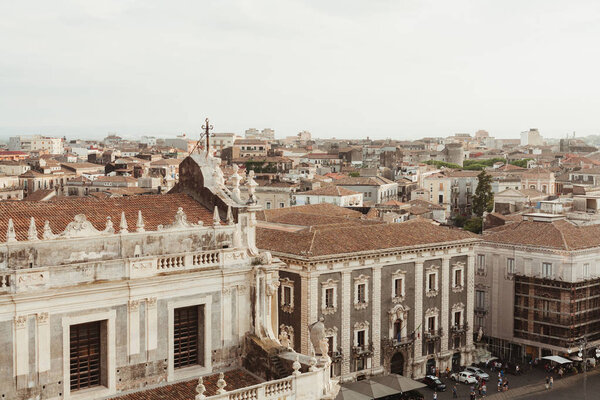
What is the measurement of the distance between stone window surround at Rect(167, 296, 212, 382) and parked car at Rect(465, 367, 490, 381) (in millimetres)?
35099

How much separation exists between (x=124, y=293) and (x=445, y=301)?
37448 mm

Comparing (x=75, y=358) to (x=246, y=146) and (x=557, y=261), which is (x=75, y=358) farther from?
(x=246, y=146)

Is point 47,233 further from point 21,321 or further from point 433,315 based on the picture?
point 433,315

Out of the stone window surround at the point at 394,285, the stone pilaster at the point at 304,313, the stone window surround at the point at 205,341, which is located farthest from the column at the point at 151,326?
the stone window surround at the point at 394,285

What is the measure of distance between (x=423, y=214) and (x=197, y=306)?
236 feet

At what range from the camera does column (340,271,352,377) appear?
170ft

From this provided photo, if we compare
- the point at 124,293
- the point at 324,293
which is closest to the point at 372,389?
the point at 324,293

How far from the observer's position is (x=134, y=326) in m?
26.1

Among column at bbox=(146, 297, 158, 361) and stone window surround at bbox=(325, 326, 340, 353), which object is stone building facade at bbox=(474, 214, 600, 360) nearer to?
stone window surround at bbox=(325, 326, 340, 353)

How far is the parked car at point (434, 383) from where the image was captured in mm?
55650

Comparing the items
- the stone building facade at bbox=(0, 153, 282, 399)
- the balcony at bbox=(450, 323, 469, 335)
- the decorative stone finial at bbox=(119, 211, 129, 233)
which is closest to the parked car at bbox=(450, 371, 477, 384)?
the balcony at bbox=(450, 323, 469, 335)

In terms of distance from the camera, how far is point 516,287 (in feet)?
209

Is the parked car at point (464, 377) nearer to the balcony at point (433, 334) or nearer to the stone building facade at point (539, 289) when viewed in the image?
the balcony at point (433, 334)

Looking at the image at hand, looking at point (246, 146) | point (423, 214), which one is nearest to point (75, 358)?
point (423, 214)
